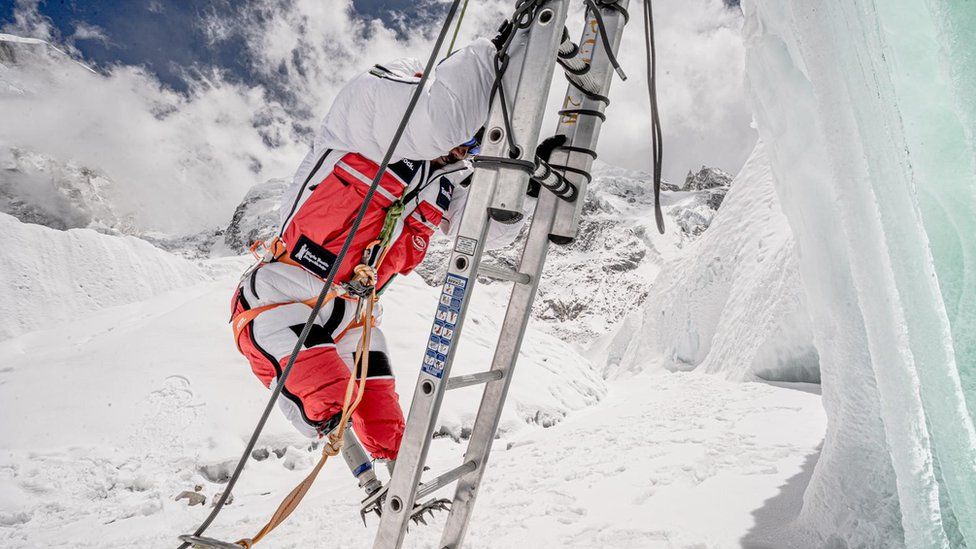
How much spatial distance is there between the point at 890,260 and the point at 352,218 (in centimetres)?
199

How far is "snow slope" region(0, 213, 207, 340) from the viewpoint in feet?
33.8

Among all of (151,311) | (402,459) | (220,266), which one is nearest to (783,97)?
(402,459)

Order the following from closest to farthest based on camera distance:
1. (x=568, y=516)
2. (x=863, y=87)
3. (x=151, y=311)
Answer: (x=863, y=87), (x=568, y=516), (x=151, y=311)

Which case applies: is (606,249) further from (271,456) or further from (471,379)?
(471,379)

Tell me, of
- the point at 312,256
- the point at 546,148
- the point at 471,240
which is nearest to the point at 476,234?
the point at 471,240

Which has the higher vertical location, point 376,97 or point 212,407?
point 376,97

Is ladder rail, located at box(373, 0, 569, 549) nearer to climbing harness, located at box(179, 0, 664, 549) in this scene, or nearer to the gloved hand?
climbing harness, located at box(179, 0, 664, 549)

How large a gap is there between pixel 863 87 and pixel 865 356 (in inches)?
43.8

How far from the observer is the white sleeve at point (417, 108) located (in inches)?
69.3

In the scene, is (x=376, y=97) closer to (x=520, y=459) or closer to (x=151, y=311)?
(x=520, y=459)

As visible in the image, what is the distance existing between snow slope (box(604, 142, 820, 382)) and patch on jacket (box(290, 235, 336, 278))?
8.02m

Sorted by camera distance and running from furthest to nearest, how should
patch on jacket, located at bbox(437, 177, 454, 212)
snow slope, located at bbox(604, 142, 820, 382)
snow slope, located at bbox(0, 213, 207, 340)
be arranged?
snow slope, located at bbox(0, 213, 207, 340) < snow slope, located at bbox(604, 142, 820, 382) < patch on jacket, located at bbox(437, 177, 454, 212)

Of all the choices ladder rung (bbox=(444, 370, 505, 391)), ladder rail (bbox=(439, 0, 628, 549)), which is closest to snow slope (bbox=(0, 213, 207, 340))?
ladder rail (bbox=(439, 0, 628, 549))

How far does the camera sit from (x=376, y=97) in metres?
1.96
